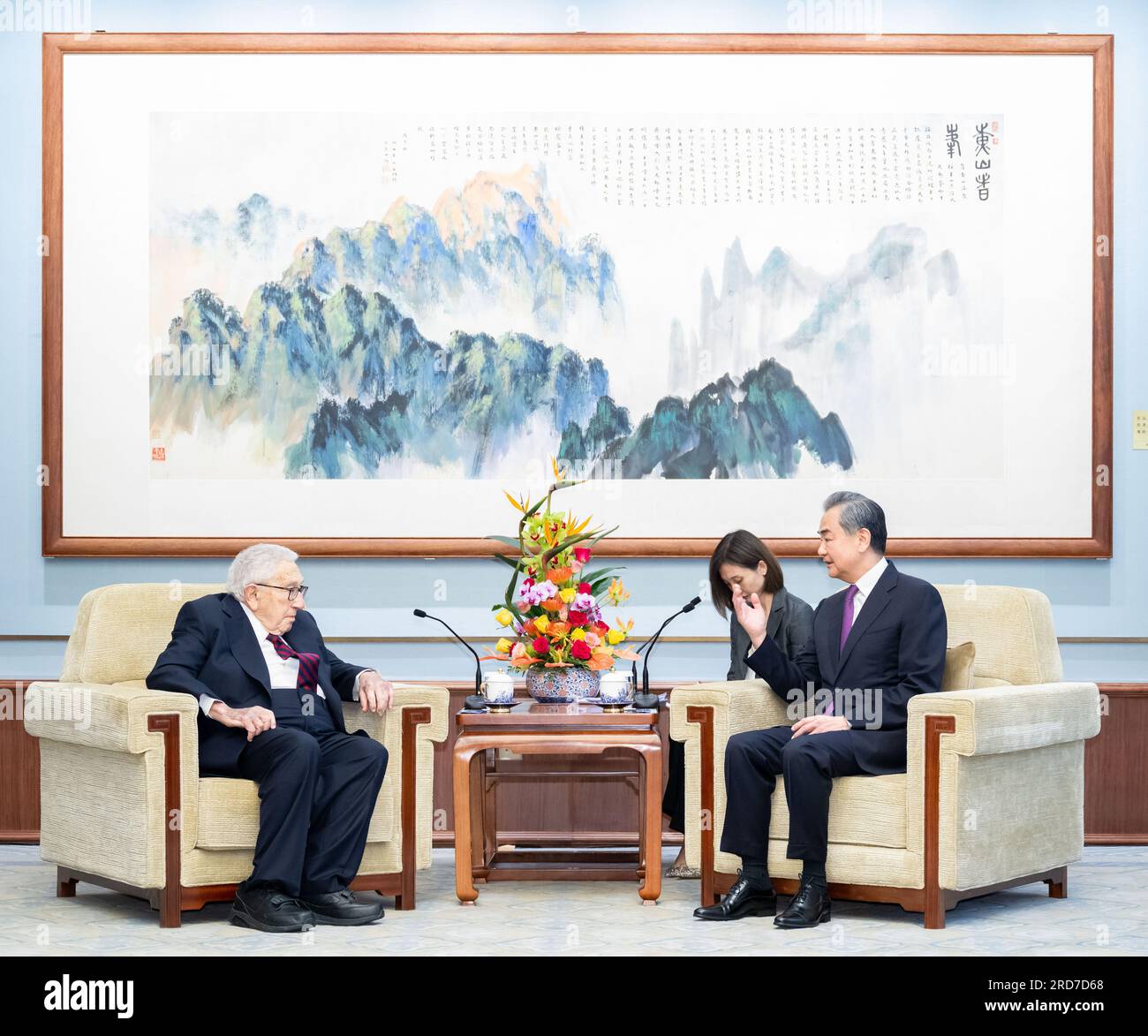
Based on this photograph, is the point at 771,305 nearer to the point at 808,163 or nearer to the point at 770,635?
the point at 808,163

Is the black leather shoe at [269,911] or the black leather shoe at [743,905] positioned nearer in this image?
the black leather shoe at [269,911]

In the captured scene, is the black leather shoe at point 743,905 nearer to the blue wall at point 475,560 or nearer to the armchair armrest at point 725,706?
the armchair armrest at point 725,706

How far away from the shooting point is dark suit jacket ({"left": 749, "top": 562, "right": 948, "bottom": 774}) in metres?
3.65

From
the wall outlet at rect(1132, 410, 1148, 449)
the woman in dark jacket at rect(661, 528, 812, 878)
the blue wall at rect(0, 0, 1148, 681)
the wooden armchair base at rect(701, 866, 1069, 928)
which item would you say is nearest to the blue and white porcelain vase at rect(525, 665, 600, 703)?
the woman in dark jacket at rect(661, 528, 812, 878)

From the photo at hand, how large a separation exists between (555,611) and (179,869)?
48.8 inches

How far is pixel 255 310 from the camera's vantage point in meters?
4.94

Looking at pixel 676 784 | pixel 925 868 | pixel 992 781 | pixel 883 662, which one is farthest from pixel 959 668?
pixel 676 784

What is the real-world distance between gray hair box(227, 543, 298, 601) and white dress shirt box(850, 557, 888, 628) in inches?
59.9

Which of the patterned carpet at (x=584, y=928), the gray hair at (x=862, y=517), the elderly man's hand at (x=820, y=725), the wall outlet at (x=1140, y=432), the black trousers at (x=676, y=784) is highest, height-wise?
the wall outlet at (x=1140, y=432)

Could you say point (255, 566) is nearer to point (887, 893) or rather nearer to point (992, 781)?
point (887, 893)

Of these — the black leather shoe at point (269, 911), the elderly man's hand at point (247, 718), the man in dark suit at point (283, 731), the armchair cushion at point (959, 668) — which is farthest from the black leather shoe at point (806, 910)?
the elderly man's hand at point (247, 718)

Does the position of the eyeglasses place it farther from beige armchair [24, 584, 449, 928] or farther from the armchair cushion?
the armchair cushion

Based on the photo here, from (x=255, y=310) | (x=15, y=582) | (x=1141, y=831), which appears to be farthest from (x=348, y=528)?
(x=1141, y=831)

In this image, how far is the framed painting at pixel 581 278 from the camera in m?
4.93
